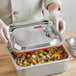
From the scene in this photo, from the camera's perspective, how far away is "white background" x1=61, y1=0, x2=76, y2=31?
90.7 inches

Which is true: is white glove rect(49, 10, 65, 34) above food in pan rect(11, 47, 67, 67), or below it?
above

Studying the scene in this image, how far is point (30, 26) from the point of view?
1.21 meters

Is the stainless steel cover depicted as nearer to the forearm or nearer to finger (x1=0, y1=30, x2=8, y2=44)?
finger (x1=0, y1=30, x2=8, y2=44)

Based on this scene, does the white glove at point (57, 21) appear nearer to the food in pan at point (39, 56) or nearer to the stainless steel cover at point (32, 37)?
the stainless steel cover at point (32, 37)

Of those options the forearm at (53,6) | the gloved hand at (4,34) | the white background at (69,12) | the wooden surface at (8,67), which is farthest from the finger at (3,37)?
the white background at (69,12)

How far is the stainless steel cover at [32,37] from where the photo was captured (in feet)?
3.46

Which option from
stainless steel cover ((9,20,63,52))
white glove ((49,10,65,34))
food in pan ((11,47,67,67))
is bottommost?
food in pan ((11,47,67,67))

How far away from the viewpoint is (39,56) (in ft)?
3.67

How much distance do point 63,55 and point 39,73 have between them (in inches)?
7.1

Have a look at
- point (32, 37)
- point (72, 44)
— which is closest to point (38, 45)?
point (32, 37)

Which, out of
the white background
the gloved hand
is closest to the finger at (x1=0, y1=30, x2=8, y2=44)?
the gloved hand

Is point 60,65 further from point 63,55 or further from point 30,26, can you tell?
point 30,26

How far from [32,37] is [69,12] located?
1.40 metres

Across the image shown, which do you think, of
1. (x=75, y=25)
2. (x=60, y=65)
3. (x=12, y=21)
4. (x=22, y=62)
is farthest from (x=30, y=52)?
(x=75, y=25)
